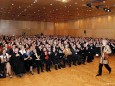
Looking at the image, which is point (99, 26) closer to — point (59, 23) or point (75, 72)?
point (59, 23)

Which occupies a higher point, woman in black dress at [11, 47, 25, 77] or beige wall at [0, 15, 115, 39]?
beige wall at [0, 15, 115, 39]

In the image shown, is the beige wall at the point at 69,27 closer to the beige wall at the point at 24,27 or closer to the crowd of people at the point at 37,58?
the beige wall at the point at 24,27

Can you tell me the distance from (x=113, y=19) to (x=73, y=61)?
15020mm

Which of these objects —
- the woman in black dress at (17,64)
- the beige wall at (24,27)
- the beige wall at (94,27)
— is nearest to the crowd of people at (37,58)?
the woman in black dress at (17,64)

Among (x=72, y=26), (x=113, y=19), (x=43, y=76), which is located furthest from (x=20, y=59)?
(x=72, y=26)

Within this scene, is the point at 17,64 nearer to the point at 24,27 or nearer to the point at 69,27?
the point at 69,27

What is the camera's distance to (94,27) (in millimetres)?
25938

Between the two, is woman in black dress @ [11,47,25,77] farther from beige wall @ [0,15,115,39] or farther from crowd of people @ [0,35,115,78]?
beige wall @ [0,15,115,39]

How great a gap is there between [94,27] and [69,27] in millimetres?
8677

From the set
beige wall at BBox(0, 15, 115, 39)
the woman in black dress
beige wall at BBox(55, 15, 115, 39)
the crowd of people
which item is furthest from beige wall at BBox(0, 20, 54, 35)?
the woman in black dress

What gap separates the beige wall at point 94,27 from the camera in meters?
23.1

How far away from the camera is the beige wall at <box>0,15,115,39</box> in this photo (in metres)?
23.7

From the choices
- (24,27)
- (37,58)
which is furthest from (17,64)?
(24,27)

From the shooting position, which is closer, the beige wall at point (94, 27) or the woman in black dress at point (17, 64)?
the woman in black dress at point (17, 64)
